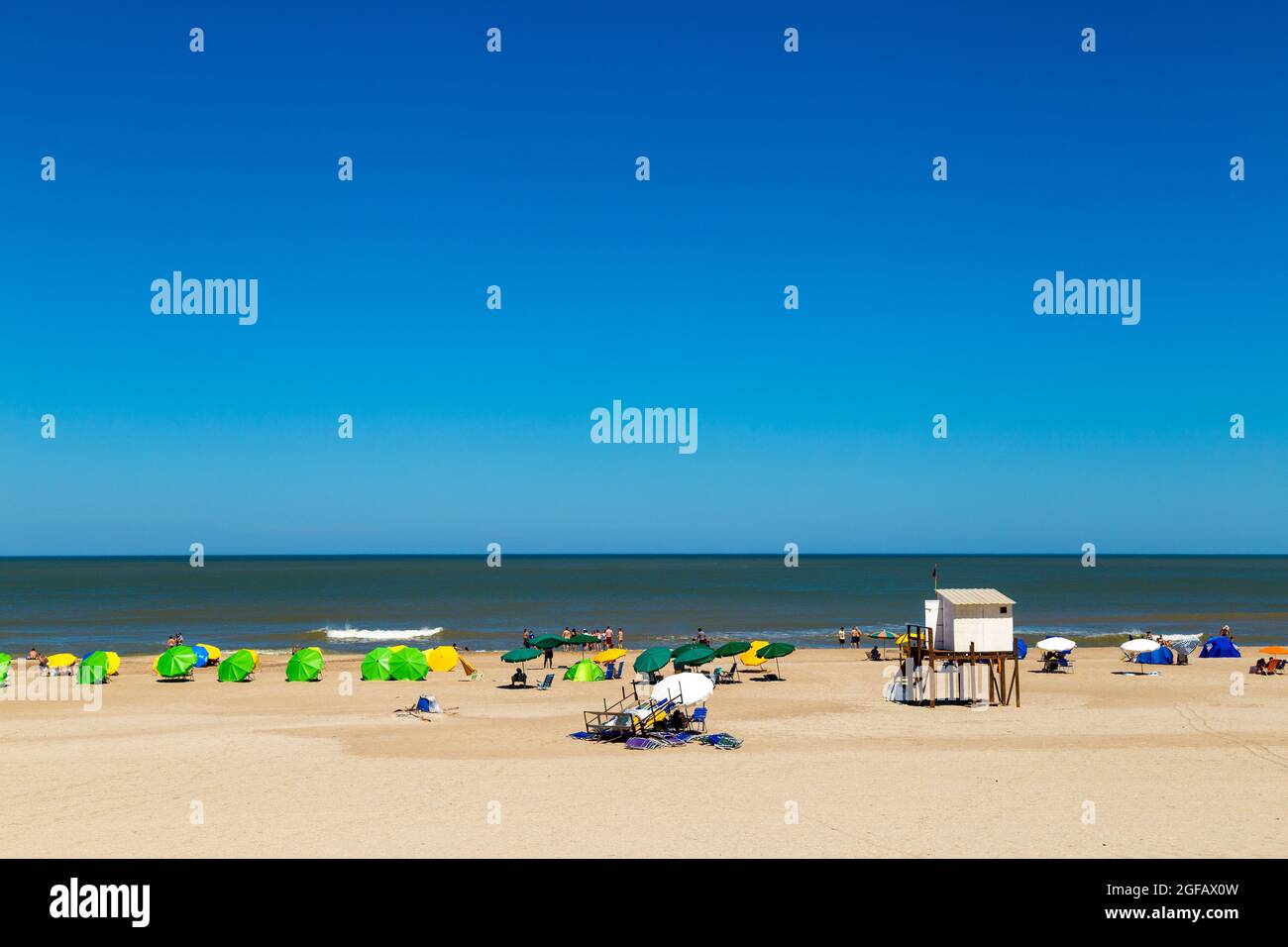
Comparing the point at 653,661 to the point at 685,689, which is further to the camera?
the point at 653,661

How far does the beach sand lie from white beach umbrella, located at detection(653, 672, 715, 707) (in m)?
1.45

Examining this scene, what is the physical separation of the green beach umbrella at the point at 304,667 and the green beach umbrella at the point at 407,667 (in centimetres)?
37

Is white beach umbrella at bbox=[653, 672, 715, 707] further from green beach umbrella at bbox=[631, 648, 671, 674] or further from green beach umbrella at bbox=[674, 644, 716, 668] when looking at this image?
green beach umbrella at bbox=[674, 644, 716, 668]

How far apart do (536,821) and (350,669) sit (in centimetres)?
2644

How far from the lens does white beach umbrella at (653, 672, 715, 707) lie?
22.8 metres

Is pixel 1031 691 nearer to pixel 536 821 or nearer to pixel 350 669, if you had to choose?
pixel 536 821

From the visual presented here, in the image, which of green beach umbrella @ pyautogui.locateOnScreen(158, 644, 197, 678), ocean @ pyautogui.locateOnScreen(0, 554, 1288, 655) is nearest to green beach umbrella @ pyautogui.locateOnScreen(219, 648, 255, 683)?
green beach umbrella @ pyautogui.locateOnScreen(158, 644, 197, 678)

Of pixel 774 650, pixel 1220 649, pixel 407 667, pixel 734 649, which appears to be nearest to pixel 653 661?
pixel 734 649

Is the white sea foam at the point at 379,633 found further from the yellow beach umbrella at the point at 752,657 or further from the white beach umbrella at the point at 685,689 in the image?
the white beach umbrella at the point at 685,689

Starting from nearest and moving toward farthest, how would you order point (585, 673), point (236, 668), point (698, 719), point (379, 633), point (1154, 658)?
point (698, 719)
point (585, 673)
point (236, 668)
point (1154, 658)
point (379, 633)

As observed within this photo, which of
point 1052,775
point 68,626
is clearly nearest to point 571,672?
point 1052,775

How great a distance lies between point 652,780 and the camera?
61.0 ft

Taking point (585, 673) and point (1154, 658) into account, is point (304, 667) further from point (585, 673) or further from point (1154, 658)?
point (1154, 658)

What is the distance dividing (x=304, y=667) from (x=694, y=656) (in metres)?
15.0
